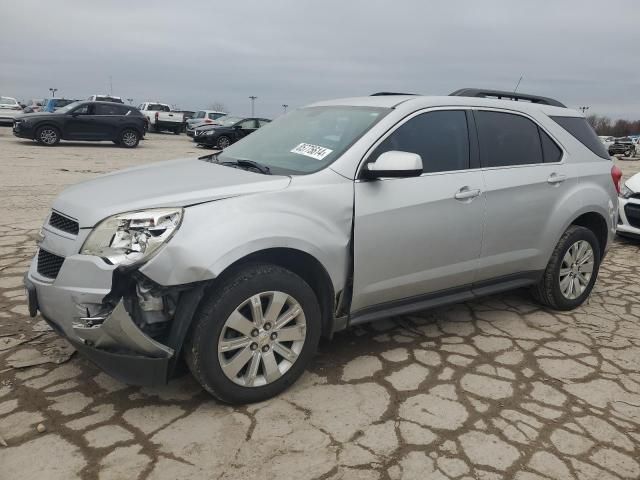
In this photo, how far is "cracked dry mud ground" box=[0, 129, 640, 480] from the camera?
7.70 ft

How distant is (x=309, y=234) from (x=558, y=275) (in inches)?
96.8

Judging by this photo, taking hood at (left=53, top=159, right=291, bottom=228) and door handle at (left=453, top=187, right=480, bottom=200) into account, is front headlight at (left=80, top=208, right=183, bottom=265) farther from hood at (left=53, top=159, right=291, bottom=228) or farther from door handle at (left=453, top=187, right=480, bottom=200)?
door handle at (left=453, top=187, right=480, bottom=200)

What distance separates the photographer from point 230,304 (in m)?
2.54

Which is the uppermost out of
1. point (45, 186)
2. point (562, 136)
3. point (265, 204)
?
point (562, 136)

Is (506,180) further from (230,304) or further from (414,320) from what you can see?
(230,304)

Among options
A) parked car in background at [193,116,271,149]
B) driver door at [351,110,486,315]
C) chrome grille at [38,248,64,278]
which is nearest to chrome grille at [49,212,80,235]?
chrome grille at [38,248,64,278]

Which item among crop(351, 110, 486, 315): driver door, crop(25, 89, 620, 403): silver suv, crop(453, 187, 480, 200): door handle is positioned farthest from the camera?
crop(453, 187, 480, 200): door handle

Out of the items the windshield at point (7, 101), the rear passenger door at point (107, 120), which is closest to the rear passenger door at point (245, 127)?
the rear passenger door at point (107, 120)

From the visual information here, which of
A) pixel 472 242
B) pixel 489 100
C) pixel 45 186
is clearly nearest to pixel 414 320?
pixel 472 242

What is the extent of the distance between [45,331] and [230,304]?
1764 mm

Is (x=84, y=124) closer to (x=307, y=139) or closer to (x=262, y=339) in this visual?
(x=307, y=139)

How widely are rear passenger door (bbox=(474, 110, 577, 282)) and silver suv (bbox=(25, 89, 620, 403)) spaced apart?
0.01 meters

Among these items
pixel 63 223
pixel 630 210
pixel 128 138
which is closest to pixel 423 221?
pixel 63 223

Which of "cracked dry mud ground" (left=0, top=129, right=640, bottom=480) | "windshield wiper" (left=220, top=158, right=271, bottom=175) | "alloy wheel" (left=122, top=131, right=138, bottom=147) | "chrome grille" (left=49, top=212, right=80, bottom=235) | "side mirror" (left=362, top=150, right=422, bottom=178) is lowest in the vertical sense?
"cracked dry mud ground" (left=0, top=129, right=640, bottom=480)
